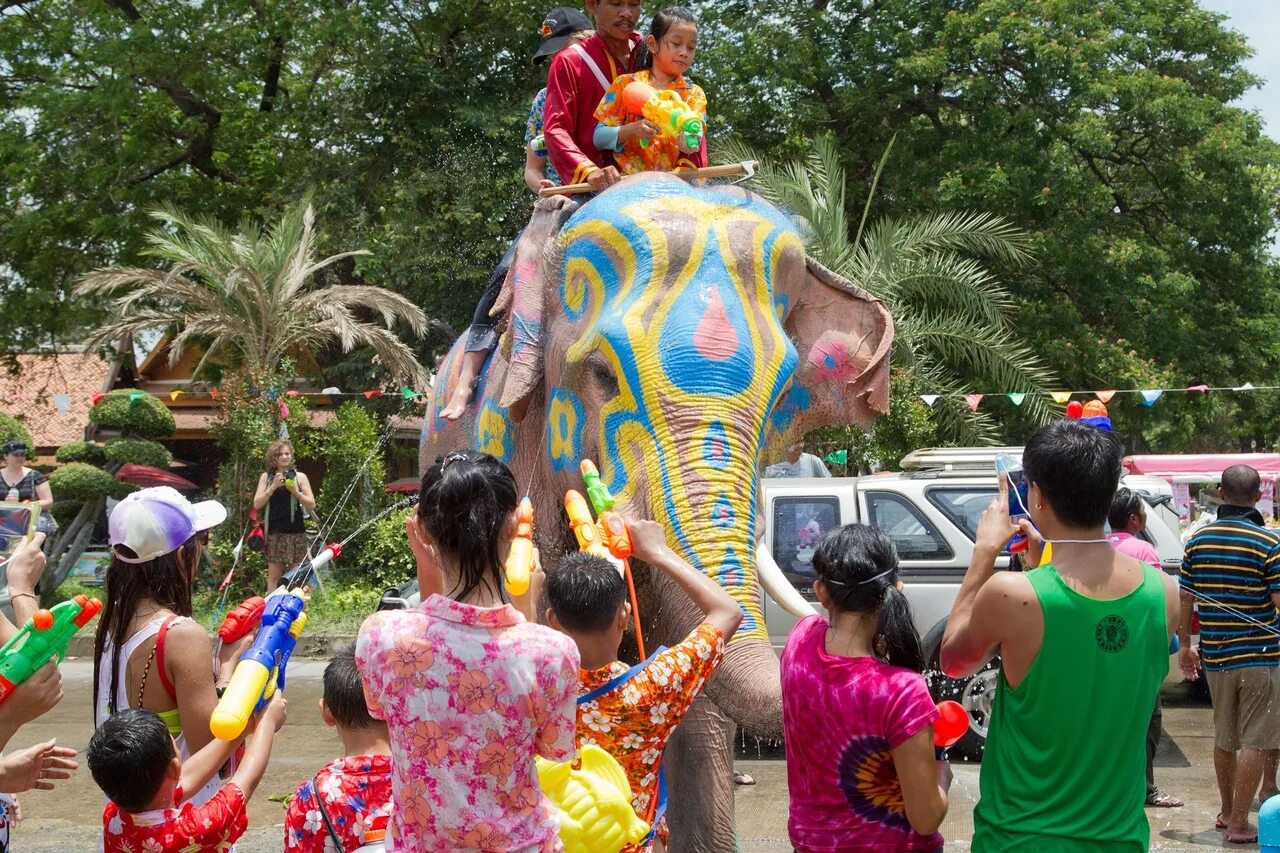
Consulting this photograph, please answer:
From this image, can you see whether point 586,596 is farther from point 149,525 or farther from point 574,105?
point 574,105

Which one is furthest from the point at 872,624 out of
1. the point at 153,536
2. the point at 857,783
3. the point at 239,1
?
the point at 239,1

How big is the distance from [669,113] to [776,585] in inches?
84.1

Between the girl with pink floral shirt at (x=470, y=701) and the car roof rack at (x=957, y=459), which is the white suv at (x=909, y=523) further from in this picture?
the girl with pink floral shirt at (x=470, y=701)

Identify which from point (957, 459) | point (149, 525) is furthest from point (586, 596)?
point (957, 459)

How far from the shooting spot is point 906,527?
31.4 feet

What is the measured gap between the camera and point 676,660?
3.38 meters

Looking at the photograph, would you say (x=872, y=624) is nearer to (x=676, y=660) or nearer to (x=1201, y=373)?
(x=676, y=660)

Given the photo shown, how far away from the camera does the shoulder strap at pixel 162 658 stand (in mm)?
3660

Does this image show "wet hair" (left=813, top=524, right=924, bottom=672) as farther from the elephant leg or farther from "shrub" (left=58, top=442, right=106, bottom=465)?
"shrub" (left=58, top=442, right=106, bottom=465)

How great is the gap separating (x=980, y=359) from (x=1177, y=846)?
37.2ft

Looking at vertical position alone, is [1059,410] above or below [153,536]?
below

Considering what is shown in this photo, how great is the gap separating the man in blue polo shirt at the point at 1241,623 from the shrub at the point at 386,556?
397 inches

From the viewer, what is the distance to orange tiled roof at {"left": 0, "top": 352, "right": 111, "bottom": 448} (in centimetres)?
2698

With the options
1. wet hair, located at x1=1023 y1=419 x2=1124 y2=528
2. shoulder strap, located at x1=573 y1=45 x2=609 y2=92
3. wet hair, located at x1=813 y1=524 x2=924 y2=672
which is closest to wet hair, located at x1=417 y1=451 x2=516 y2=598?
wet hair, located at x1=813 y1=524 x2=924 y2=672
